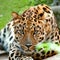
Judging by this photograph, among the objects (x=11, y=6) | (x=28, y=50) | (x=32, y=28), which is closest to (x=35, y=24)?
(x=32, y=28)

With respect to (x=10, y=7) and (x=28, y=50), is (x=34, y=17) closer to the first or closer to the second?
(x=28, y=50)

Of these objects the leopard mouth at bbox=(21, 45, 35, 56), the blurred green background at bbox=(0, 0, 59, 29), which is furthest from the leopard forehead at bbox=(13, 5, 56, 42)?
the blurred green background at bbox=(0, 0, 59, 29)

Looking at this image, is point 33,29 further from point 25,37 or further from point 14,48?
point 14,48

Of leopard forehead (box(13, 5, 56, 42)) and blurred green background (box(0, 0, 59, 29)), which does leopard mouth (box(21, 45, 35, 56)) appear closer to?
leopard forehead (box(13, 5, 56, 42))

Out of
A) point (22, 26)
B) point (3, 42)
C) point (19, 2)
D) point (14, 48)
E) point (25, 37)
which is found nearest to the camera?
point (25, 37)

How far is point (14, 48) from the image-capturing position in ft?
15.7

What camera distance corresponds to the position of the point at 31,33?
14.2 feet

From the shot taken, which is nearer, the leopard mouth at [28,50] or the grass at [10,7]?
the leopard mouth at [28,50]

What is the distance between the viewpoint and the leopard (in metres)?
4.21

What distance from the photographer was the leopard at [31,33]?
13.8ft

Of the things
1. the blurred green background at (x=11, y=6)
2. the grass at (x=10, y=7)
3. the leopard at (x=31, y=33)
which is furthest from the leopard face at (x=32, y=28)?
the grass at (x=10, y=7)

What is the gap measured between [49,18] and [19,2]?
Answer: 7142 mm

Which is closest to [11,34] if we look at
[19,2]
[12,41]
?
[12,41]

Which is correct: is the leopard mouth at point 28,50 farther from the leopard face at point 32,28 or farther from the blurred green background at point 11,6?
the blurred green background at point 11,6
